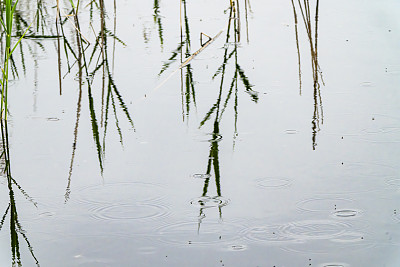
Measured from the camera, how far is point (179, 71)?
9.29 feet

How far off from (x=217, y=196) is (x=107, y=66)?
121 cm

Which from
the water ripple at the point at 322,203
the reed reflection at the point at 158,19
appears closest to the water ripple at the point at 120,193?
the water ripple at the point at 322,203

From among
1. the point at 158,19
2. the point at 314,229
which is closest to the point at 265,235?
the point at 314,229

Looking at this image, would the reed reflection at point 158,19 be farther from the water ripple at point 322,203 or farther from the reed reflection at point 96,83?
the water ripple at point 322,203

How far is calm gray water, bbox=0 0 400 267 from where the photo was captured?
1.66 metres

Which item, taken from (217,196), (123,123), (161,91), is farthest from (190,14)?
(217,196)

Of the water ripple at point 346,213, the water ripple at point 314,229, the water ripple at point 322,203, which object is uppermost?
the water ripple at point 322,203

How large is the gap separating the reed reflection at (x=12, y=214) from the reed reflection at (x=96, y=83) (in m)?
0.15

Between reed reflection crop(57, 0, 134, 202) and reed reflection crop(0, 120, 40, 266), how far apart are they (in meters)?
0.15

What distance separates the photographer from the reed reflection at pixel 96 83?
2279mm

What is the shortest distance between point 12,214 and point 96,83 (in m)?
1.01

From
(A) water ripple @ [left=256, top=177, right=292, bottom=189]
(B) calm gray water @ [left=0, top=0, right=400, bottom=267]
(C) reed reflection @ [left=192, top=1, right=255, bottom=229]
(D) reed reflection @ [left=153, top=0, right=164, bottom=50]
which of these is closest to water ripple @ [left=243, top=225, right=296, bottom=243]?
(B) calm gray water @ [left=0, top=0, right=400, bottom=267]

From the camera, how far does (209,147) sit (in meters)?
2.19

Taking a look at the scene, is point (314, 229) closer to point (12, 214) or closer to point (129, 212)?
point (129, 212)
